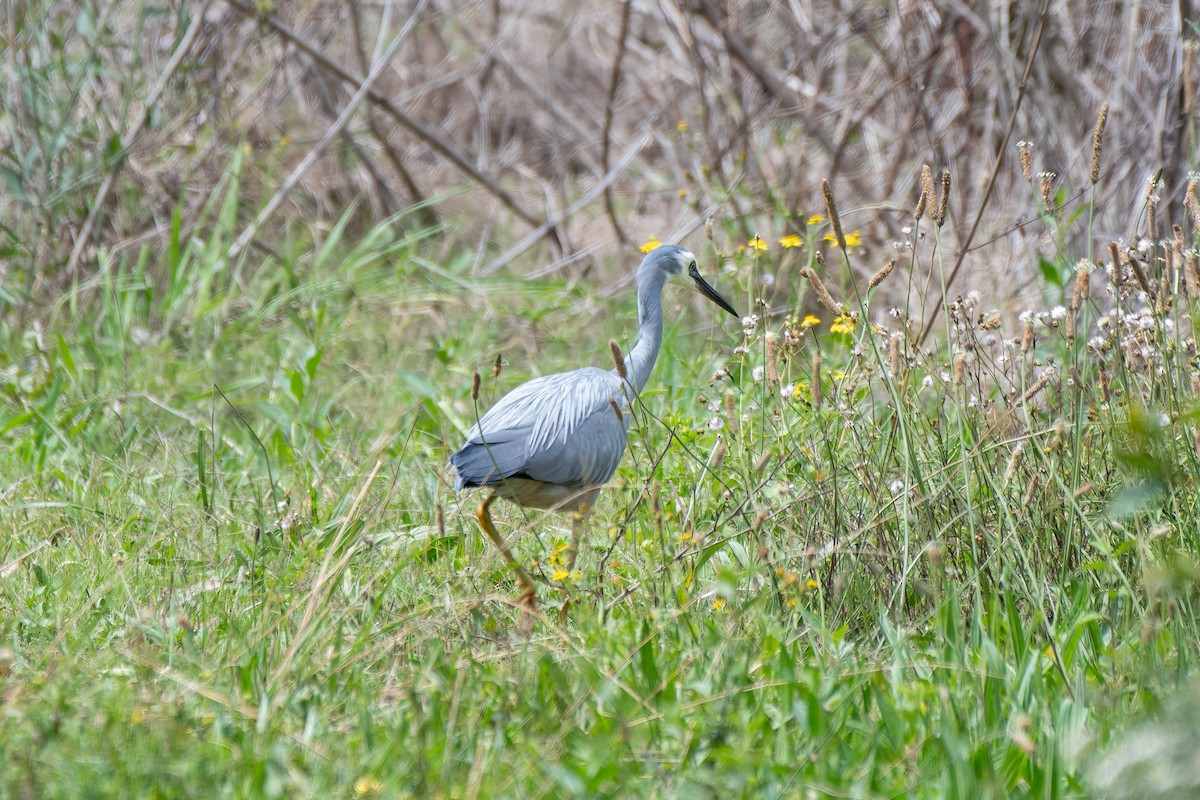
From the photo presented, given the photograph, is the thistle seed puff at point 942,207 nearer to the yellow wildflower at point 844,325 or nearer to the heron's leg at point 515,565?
the yellow wildflower at point 844,325

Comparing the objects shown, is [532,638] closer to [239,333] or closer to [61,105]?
[239,333]

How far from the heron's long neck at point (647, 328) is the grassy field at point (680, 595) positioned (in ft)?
0.77

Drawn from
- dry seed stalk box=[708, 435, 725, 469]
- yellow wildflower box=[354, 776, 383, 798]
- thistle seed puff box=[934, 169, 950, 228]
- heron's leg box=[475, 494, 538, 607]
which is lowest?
heron's leg box=[475, 494, 538, 607]

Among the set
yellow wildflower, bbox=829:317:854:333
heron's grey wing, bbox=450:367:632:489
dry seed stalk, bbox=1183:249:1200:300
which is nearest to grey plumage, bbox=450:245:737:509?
heron's grey wing, bbox=450:367:632:489

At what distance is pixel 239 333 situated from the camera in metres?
5.78

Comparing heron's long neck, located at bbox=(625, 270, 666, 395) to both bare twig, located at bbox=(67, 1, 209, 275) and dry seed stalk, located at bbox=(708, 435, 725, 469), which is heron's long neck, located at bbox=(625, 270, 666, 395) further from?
bare twig, located at bbox=(67, 1, 209, 275)

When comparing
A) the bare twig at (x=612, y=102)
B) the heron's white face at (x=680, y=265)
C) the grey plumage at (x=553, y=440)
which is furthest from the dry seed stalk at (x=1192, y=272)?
the bare twig at (x=612, y=102)

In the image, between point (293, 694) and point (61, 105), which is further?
point (61, 105)

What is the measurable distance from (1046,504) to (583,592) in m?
1.17

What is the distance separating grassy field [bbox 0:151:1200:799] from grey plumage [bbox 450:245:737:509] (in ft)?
0.46

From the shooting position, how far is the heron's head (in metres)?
4.50

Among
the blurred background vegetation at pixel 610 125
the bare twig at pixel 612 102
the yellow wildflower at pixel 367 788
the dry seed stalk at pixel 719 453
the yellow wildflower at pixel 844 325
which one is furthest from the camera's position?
the bare twig at pixel 612 102

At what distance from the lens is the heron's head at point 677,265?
4.50 m

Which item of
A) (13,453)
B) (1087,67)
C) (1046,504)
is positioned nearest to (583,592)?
(1046,504)
